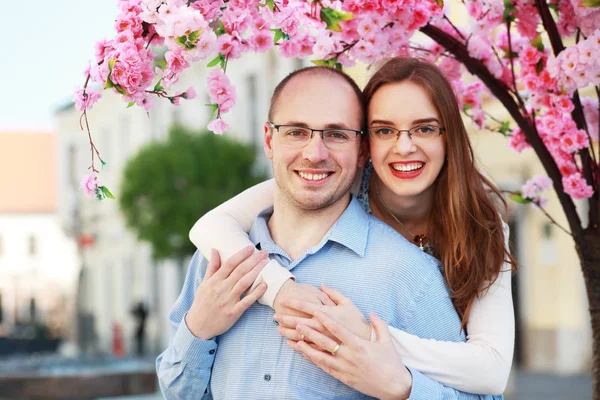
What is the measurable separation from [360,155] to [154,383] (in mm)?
5342

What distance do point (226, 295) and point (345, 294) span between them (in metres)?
0.35

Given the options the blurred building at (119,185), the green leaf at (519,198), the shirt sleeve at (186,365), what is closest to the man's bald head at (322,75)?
the shirt sleeve at (186,365)

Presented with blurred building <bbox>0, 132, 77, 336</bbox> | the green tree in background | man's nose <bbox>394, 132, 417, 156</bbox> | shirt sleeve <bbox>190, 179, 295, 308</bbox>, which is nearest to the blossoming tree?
shirt sleeve <bbox>190, 179, 295, 308</bbox>

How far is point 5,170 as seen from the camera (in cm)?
5944

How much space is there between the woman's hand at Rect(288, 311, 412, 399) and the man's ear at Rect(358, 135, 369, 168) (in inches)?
24.2

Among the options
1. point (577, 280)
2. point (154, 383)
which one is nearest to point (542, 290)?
point (577, 280)

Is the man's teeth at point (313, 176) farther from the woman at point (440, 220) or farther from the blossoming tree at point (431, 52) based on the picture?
the blossoming tree at point (431, 52)

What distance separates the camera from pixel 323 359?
3.01 m

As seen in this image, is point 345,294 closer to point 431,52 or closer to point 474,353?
point 474,353

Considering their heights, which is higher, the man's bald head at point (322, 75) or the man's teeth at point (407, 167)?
the man's bald head at point (322, 75)

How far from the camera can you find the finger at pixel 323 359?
118 inches

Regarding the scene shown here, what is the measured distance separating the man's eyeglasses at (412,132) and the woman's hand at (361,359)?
0.62 meters

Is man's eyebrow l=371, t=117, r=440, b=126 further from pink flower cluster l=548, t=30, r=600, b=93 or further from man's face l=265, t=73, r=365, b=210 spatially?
pink flower cluster l=548, t=30, r=600, b=93

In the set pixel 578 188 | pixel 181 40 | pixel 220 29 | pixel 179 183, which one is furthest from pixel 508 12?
pixel 179 183
